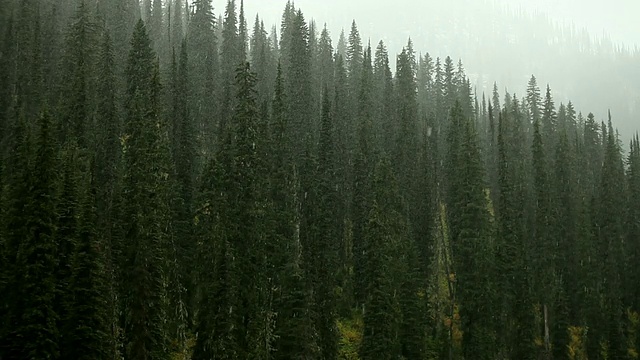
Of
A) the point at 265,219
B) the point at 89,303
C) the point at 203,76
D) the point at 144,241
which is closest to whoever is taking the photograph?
the point at 89,303

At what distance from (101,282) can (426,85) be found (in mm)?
93687

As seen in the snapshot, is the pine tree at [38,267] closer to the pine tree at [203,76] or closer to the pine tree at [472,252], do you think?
the pine tree at [203,76]

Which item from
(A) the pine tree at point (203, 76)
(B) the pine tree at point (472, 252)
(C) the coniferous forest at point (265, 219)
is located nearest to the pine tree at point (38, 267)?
(C) the coniferous forest at point (265, 219)

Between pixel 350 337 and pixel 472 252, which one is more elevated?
pixel 472 252

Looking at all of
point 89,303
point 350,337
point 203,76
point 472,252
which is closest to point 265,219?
point 89,303

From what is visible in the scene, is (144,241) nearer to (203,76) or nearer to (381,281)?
(381,281)

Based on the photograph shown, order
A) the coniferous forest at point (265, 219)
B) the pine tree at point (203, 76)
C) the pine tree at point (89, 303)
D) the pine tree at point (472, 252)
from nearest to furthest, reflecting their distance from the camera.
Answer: the pine tree at point (89, 303)
the coniferous forest at point (265, 219)
the pine tree at point (472, 252)
the pine tree at point (203, 76)

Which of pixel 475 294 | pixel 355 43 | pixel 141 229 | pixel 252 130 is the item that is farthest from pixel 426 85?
pixel 141 229

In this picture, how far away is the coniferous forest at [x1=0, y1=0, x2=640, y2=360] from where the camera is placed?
34.3 metres

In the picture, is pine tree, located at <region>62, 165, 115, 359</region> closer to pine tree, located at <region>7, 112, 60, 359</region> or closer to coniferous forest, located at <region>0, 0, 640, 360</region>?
coniferous forest, located at <region>0, 0, 640, 360</region>

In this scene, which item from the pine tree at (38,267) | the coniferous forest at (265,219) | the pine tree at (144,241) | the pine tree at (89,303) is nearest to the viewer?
the pine tree at (38,267)

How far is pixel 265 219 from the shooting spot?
135ft

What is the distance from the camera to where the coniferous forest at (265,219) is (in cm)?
3431

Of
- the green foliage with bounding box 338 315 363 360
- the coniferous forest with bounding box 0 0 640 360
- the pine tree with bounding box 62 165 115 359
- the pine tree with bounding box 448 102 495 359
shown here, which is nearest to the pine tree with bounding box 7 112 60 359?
the coniferous forest with bounding box 0 0 640 360
